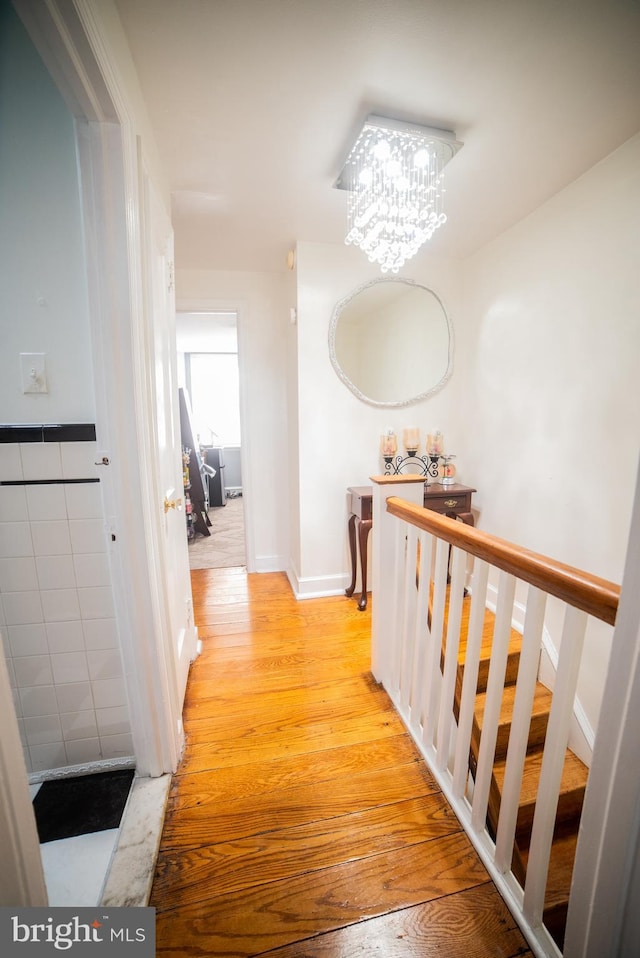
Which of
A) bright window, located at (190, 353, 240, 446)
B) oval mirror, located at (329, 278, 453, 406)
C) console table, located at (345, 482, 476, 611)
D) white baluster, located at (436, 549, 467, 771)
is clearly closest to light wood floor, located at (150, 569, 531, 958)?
white baluster, located at (436, 549, 467, 771)

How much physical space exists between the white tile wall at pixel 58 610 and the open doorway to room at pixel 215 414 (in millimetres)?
2384

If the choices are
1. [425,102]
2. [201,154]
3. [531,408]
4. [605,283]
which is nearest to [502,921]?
[531,408]

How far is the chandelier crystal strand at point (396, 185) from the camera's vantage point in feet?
4.64

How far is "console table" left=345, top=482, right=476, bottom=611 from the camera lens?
2.27 metres

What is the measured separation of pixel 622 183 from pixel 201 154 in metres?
1.73

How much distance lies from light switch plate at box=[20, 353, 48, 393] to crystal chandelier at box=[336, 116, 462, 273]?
139cm

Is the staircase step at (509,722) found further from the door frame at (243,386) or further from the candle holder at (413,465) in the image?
the door frame at (243,386)

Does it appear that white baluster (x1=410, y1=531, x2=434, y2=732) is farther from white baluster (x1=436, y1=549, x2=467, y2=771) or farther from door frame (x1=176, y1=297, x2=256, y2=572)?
door frame (x1=176, y1=297, x2=256, y2=572)

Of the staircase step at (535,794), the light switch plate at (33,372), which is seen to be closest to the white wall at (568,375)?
the staircase step at (535,794)

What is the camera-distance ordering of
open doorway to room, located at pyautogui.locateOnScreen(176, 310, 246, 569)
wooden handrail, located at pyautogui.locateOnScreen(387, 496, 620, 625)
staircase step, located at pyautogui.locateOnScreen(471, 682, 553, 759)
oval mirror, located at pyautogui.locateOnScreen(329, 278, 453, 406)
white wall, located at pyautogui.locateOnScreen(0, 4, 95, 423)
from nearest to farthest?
wooden handrail, located at pyautogui.locateOnScreen(387, 496, 620, 625), white wall, located at pyautogui.locateOnScreen(0, 4, 95, 423), staircase step, located at pyautogui.locateOnScreen(471, 682, 553, 759), oval mirror, located at pyautogui.locateOnScreen(329, 278, 453, 406), open doorway to room, located at pyautogui.locateOnScreen(176, 310, 246, 569)

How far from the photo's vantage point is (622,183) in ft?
4.94

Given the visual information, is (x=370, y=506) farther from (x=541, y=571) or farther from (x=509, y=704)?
(x=541, y=571)

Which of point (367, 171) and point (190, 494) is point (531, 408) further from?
point (190, 494)

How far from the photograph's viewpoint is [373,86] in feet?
3.96
